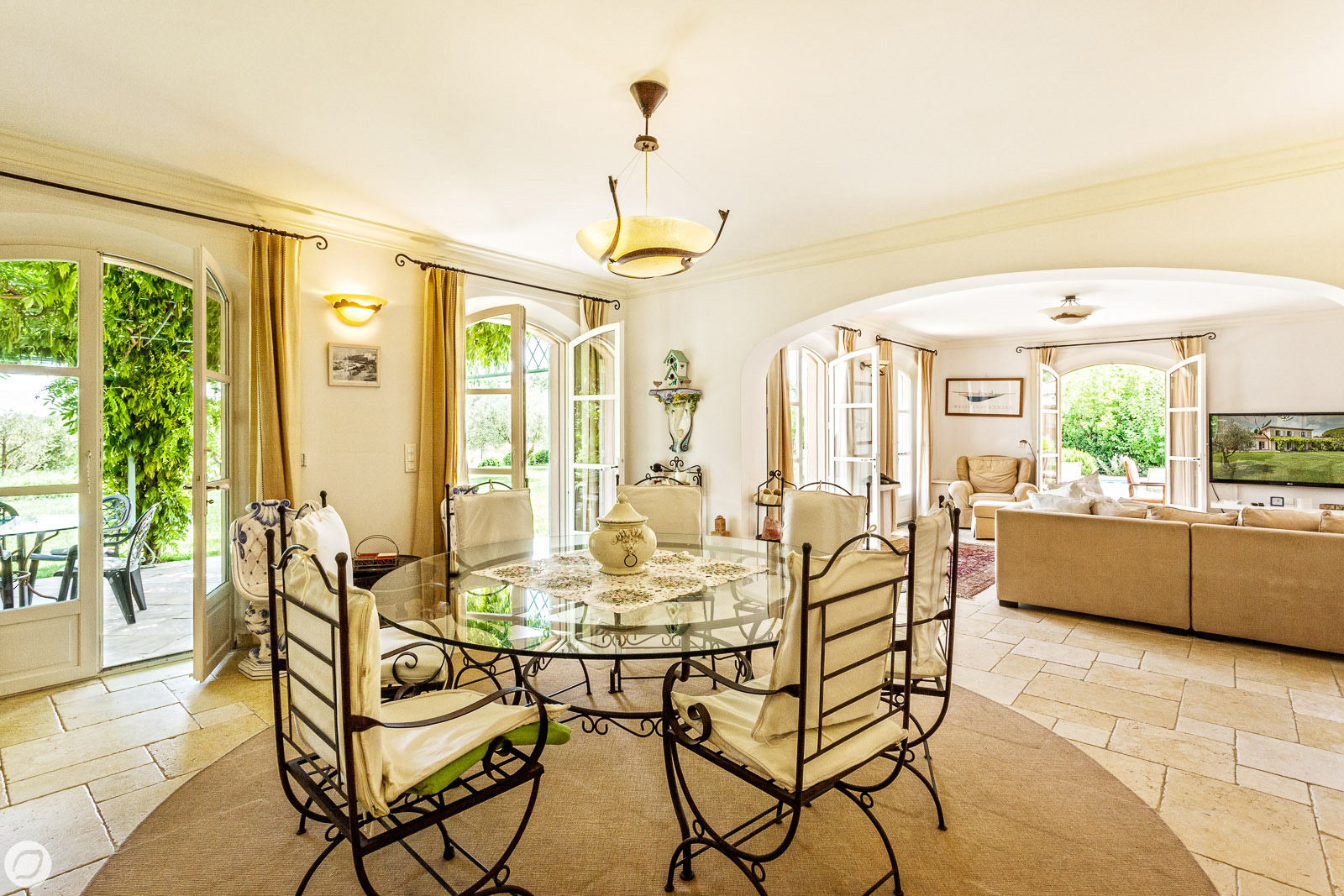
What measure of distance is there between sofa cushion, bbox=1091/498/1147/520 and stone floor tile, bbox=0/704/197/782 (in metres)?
5.31

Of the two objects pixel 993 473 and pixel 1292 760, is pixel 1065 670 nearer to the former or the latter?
pixel 1292 760

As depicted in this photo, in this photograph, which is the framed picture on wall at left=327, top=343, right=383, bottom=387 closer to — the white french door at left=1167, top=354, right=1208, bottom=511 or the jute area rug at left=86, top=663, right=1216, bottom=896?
the jute area rug at left=86, top=663, right=1216, bottom=896

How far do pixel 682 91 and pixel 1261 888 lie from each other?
10.3 feet

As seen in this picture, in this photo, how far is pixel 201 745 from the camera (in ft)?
8.71

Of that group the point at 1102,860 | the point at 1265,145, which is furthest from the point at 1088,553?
the point at 1102,860

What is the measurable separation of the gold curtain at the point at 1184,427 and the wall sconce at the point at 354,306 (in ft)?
27.6

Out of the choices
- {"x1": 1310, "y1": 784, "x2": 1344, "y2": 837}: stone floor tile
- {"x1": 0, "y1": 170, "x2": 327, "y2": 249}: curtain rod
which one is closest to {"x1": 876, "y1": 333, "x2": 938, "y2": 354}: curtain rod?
{"x1": 1310, "y1": 784, "x2": 1344, "y2": 837}: stone floor tile

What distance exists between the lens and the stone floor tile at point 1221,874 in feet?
6.03

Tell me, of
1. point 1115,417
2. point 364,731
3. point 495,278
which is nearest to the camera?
point 364,731

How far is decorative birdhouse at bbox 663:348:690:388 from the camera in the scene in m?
5.21

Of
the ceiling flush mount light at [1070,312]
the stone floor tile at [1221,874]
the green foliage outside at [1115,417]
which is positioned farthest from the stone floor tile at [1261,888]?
the green foliage outside at [1115,417]

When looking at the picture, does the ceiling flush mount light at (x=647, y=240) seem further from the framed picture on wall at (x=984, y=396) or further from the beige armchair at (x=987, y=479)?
the framed picture on wall at (x=984, y=396)

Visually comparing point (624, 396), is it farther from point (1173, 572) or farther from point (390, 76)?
point (1173, 572)

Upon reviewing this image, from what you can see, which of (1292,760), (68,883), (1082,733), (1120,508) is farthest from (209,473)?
(1120,508)
